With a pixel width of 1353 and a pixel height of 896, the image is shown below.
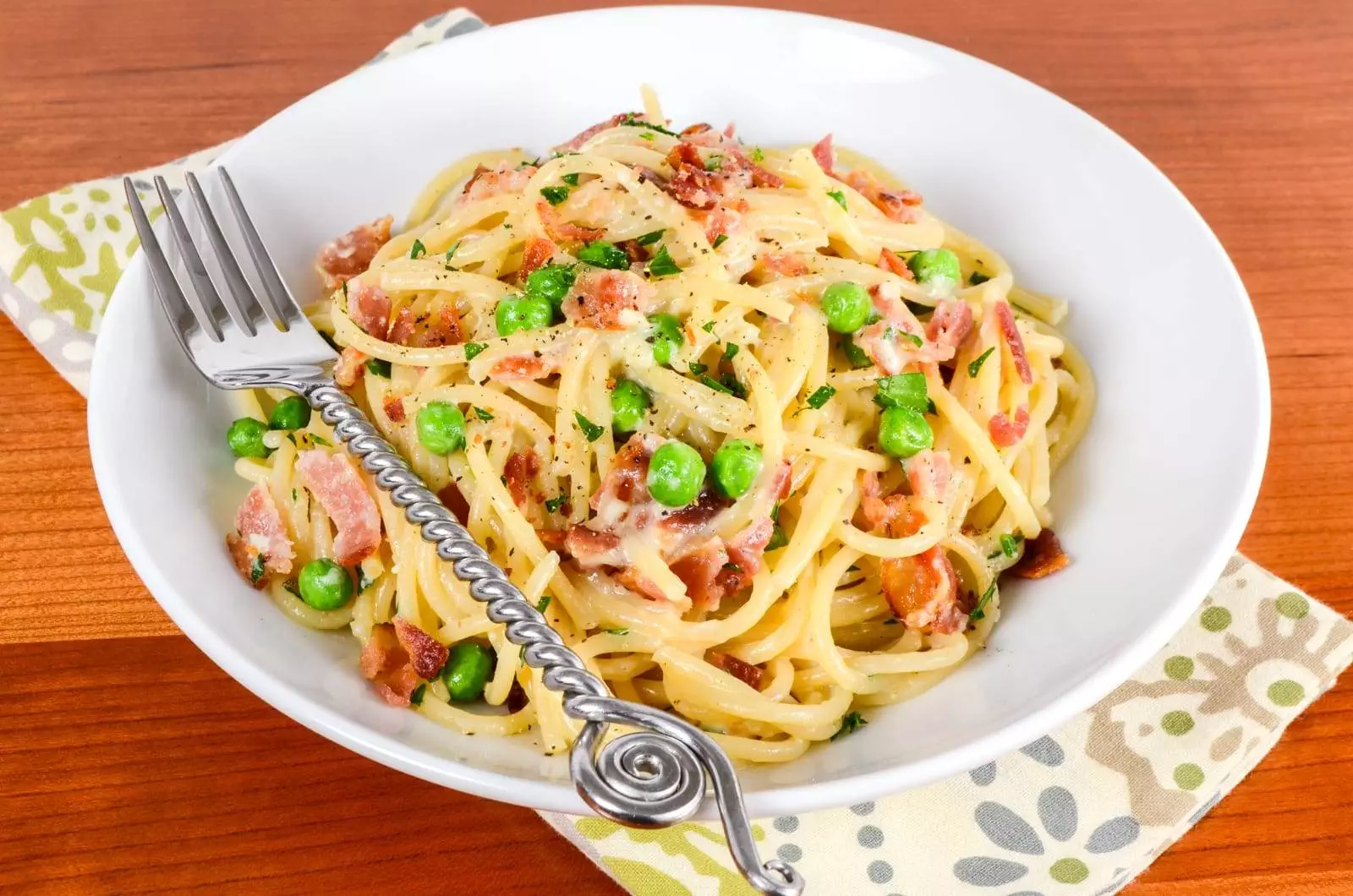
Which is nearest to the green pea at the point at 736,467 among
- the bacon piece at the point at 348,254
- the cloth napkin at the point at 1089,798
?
the cloth napkin at the point at 1089,798

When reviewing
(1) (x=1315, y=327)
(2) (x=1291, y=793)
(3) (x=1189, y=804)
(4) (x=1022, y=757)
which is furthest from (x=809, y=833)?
(1) (x=1315, y=327)

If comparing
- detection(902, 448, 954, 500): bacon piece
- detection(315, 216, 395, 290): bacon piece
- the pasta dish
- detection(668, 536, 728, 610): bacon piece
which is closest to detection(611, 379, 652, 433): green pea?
the pasta dish

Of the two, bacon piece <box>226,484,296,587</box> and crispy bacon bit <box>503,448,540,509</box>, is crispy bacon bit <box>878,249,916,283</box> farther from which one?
bacon piece <box>226,484,296,587</box>

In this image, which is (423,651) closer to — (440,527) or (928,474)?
(440,527)

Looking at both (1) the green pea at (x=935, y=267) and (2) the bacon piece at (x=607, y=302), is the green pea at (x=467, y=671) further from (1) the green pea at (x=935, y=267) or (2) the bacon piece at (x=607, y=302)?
(1) the green pea at (x=935, y=267)

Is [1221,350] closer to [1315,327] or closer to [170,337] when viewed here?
[1315,327]

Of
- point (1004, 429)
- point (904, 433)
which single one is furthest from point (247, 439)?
point (1004, 429)
